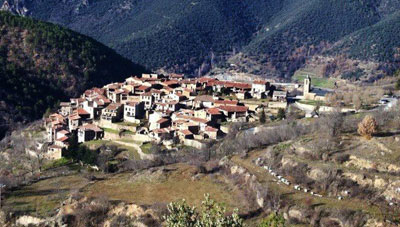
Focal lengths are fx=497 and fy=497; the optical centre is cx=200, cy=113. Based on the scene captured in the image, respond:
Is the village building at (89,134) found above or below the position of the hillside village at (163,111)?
below

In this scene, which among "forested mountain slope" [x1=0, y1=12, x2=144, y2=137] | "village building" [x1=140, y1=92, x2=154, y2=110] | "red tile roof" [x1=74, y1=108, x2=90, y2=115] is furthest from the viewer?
"forested mountain slope" [x1=0, y1=12, x2=144, y2=137]

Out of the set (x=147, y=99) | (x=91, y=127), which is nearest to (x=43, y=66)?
(x=147, y=99)

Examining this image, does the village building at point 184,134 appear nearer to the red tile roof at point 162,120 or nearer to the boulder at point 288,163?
the red tile roof at point 162,120

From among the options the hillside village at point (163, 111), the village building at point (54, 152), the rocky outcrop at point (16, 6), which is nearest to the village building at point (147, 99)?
the hillside village at point (163, 111)

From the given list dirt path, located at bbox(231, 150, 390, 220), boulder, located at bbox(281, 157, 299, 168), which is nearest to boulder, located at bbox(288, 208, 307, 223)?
dirt path, located at bbox(231, 150, 390, 220)

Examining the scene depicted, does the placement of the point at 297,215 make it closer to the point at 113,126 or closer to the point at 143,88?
the point at 113,126

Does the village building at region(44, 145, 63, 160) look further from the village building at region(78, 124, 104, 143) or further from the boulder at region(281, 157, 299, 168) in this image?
the boulder at region(281, 157, 299, 168)
